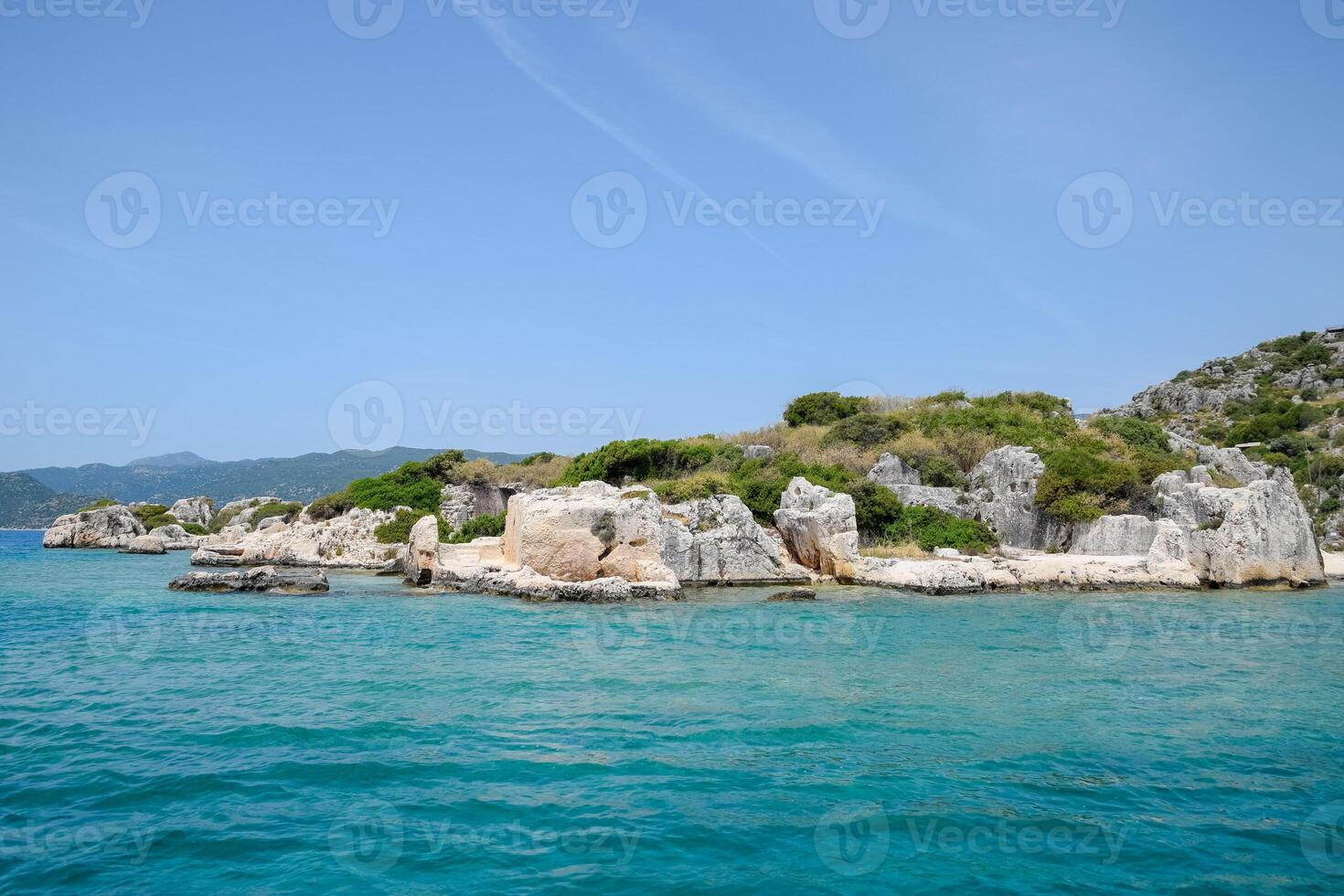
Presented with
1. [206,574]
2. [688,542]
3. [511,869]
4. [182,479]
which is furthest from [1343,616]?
[182,479]

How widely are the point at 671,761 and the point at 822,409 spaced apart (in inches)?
1421

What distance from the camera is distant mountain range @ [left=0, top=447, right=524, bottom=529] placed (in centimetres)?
10562

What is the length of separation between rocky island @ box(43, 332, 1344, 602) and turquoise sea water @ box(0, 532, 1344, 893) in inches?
269

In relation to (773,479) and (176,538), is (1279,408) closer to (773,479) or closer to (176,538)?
(773,479)

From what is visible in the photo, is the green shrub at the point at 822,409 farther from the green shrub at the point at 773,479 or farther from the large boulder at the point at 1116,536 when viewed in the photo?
the large boulder at the point at 1116,536

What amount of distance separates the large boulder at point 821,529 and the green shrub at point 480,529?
13001 mm

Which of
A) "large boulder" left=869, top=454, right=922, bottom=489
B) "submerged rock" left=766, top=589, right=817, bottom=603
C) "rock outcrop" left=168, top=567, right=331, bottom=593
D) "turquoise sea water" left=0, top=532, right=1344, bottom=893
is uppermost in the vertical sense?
"large boulder" left=869, top=454, right=922, bottom=489

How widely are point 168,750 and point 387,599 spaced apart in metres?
12.9

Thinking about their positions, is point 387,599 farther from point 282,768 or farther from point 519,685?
point 282,768

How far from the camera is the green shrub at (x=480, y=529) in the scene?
3319cm

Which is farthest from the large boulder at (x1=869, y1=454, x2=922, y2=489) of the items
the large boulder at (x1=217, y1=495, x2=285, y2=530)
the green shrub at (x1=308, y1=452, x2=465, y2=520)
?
the large boulder at (x1=217, y1=495, x2=285, y2=530)

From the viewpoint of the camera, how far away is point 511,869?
5418 mm

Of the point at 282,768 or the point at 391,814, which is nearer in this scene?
Result: the point at 391,814

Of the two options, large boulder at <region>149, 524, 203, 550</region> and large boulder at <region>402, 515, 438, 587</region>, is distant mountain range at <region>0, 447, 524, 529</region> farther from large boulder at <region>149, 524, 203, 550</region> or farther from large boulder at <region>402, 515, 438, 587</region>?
large boulder at <region>402, 515, 438, 587</region>
